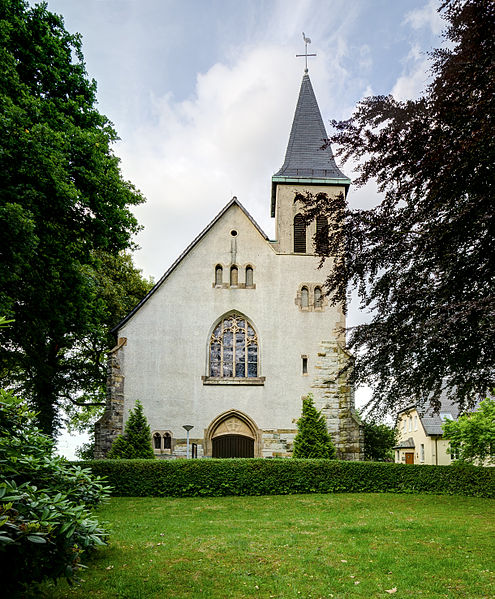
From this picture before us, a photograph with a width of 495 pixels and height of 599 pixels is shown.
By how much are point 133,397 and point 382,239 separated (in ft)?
41.5

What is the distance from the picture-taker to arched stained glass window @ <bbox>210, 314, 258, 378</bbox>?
19.3 m

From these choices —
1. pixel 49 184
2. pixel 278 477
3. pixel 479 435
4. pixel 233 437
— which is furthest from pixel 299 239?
pixel 49 184

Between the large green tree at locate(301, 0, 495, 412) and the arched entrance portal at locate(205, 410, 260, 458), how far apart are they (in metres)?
9.07

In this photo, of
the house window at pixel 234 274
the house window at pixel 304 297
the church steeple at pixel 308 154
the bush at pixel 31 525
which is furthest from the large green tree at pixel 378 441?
the bush at pixel 31 525

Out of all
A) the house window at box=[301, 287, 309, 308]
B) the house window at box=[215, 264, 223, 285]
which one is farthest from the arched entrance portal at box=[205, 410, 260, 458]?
the house window at box=[215, 264, 223, 285]

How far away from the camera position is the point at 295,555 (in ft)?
23.1

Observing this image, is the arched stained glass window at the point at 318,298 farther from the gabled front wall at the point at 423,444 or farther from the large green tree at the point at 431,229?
the gabled front wall at the point at 423,444

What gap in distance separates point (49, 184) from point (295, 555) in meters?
10.1

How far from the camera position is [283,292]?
19984mm

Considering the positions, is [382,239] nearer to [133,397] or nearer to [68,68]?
[68,68]

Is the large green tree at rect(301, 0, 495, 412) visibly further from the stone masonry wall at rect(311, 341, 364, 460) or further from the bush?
the stone masonry wall at rect(311, 341, 364, 460)

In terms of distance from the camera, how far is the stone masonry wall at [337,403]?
18.4m

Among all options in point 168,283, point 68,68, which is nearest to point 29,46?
point 68,68

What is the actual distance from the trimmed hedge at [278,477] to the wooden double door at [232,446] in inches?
120
